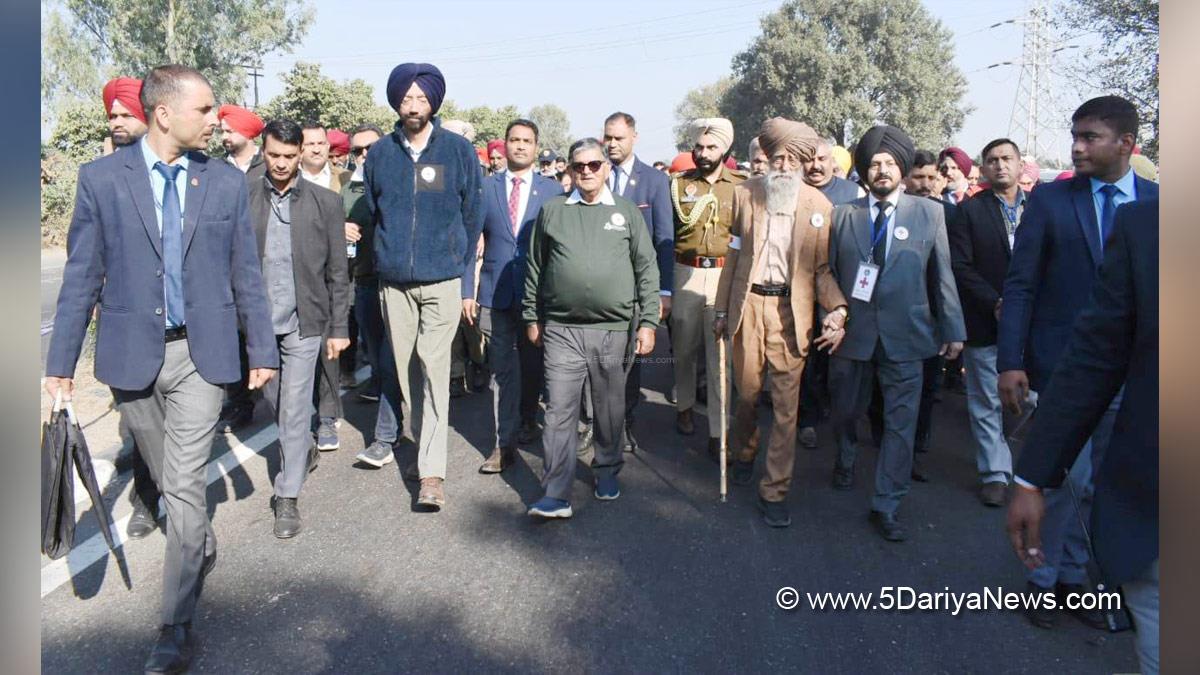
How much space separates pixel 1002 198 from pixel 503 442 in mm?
3727

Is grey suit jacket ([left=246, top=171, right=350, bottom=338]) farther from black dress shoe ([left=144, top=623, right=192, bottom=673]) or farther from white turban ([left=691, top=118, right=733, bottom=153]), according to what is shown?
white turban ([left=691, top=118, right=733, bottom=153])

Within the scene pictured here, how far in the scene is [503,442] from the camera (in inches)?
219

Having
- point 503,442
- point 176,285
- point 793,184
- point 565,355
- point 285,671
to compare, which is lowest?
point 285,671

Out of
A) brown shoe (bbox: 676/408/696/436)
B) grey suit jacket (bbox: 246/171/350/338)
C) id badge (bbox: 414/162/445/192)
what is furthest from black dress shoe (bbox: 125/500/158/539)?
brown shoe (bbox: 676/408/696/436)

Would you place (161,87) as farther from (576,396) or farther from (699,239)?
(699,239)

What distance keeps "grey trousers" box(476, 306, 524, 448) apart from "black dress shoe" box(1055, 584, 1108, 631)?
3267mm

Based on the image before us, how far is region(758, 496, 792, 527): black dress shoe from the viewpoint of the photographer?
457 centimetres

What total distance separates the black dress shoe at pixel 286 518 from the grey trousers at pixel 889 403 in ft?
10.3

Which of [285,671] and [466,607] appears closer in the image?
[285,671]

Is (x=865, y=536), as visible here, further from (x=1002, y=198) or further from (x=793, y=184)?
(x=1002, y=198)

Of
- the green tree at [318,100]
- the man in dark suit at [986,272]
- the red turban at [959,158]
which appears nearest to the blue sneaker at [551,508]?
the man in dark suit at [986,272]
